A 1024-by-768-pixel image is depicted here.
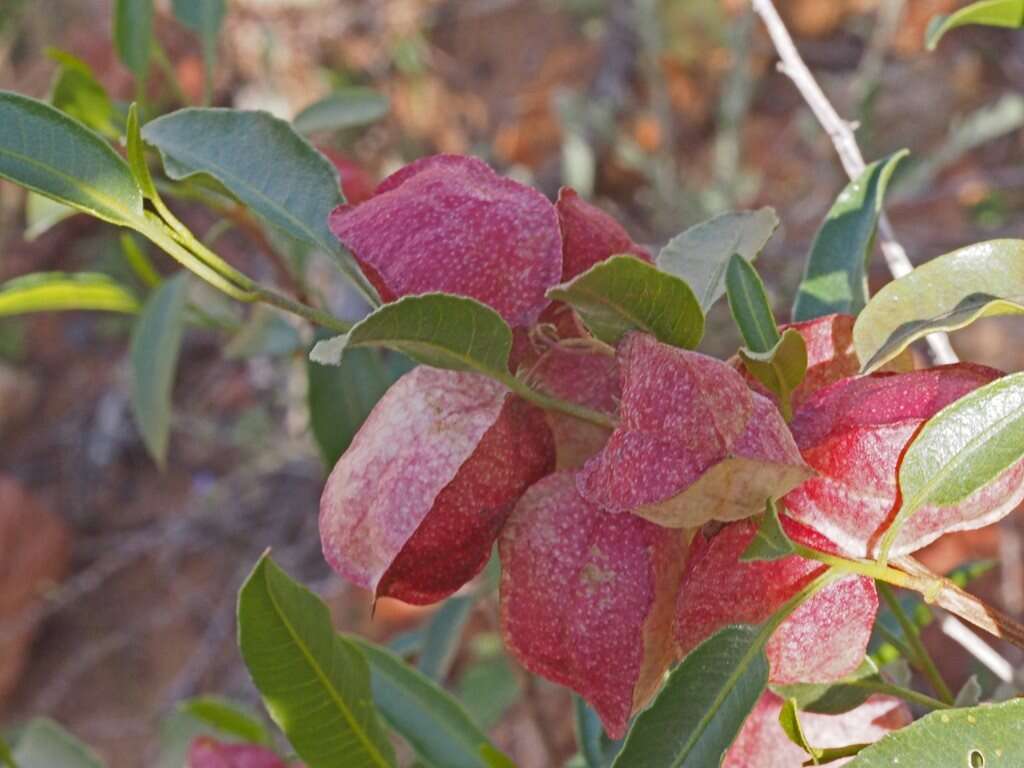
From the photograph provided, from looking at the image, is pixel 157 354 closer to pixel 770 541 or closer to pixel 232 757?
pixel 232 757

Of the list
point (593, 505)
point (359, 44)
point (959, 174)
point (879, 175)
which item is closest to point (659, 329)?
point (593, 505)

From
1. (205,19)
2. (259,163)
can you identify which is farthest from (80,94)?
(259,163)

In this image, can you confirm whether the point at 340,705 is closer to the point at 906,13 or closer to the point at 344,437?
the point at 344,437

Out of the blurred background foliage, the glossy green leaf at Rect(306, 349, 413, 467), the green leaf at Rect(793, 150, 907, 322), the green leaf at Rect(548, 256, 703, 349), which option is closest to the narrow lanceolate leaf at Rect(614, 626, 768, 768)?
the green leaf at Rect(548, 256, 703, 349)

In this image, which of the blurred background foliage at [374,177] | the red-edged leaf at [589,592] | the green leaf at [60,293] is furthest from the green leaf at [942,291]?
the blurred background foliage at [374,177]

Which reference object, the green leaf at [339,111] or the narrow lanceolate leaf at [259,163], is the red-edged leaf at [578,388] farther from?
the green leaf at [339,111]

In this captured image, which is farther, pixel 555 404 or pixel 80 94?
pixel 80 94

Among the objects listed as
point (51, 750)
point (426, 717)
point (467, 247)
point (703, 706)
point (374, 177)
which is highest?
point (467, 247)
